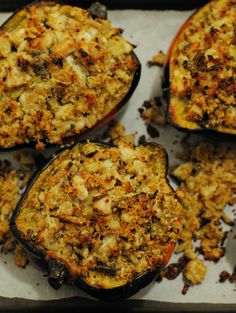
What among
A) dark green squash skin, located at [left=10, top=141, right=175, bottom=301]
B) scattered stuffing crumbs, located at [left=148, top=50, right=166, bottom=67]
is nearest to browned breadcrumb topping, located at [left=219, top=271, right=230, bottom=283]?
dark green squash skin, located at [left=10, top=141, right=175, bottom=301]

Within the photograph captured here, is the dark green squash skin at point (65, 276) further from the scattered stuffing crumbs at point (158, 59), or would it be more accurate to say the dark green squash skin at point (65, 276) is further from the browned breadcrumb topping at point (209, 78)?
the scattered stuffing crumbs at point (158, 59)

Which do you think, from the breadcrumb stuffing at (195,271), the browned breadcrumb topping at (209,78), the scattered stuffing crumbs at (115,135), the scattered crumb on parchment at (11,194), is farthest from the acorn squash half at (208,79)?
the scattered crumb on parchment at (11,194)

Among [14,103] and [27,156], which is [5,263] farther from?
[14,103]

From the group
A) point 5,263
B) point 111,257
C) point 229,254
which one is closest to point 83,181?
point 111,257

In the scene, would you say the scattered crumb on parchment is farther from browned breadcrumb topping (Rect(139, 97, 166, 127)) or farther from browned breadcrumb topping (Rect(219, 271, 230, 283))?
browned breadcrumb topping (Rect(219, 271, 230, 283))

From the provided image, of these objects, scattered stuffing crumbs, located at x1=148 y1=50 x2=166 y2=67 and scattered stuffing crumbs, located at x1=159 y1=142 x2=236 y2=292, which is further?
scattered stuffing crumbs, located at x1=148 y1=50 x2=166 y2=67

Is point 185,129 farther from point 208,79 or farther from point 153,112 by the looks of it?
point 153,112
